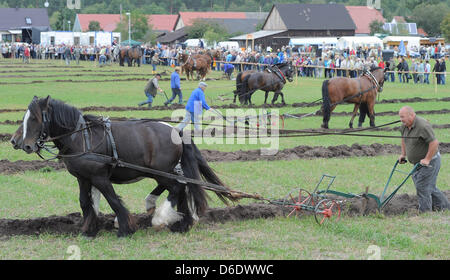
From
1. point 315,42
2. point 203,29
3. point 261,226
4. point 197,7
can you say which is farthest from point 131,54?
point 197,7

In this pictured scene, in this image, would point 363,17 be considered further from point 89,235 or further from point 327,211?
point 89,235

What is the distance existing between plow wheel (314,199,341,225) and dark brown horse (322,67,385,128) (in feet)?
33.5

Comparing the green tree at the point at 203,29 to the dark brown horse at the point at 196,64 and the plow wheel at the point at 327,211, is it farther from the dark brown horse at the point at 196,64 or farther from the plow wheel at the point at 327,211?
the plow wheel at the point at 327,211

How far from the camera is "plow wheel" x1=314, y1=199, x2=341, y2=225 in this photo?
28.8 ft

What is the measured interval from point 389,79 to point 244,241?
113 ft

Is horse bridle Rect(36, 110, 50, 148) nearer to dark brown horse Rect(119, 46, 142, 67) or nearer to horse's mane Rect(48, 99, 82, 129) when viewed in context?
horse's mane Rect(48, 99, 82, 129)

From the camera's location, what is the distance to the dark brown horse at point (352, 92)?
19594mm

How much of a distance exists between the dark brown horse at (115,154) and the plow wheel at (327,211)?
1679 millimetres

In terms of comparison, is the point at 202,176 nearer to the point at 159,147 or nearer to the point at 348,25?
the point at 159,147

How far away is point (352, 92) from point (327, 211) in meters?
11.9

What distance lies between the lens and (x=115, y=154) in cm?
816

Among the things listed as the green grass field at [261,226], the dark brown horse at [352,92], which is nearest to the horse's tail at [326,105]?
the dark brown horse at [352,92]

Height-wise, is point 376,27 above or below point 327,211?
above

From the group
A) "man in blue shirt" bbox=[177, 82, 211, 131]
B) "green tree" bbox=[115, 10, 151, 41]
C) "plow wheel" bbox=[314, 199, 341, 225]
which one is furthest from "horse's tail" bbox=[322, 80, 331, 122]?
"green tree" bbox=[115, 10, 151, 41]
